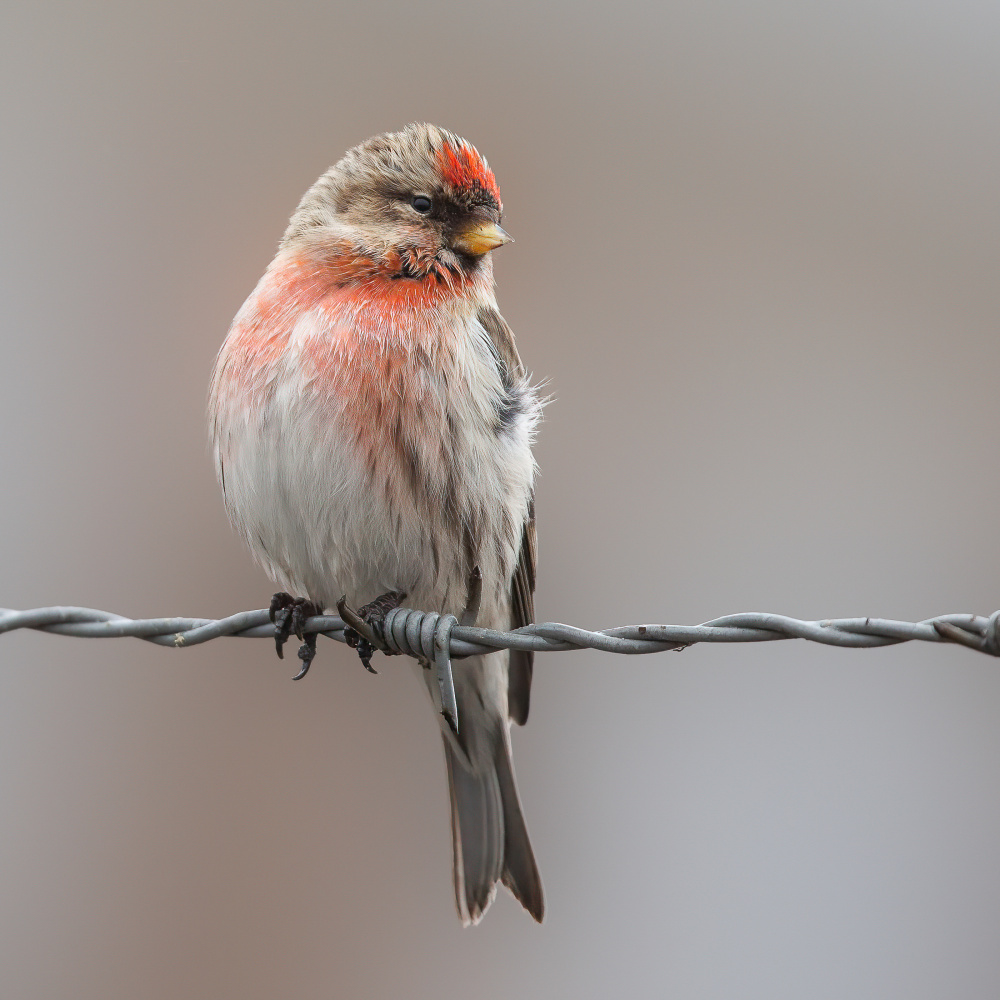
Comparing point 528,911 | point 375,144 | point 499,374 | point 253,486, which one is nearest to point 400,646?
point 253,486

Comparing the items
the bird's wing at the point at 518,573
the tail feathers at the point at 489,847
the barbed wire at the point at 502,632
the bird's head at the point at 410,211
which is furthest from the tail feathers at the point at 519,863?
the bird's head at the point at 410,211

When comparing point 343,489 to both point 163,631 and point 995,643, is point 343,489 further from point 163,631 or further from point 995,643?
point 995,643

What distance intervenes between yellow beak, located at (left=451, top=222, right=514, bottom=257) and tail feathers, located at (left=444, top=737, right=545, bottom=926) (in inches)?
77.6

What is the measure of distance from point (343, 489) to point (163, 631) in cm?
74

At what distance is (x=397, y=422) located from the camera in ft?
11.0

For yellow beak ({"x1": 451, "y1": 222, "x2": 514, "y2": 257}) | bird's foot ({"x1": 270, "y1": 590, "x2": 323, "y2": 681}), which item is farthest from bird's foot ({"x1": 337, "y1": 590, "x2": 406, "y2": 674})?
yellow beak ({"x1": 451, "y1": 222, "x2": 514, "y2": 257})

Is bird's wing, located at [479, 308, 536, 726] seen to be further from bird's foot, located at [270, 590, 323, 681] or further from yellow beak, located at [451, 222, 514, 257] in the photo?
bird's foot, located at [270, 590, 323, 681]

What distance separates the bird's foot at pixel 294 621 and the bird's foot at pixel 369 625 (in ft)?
0.75

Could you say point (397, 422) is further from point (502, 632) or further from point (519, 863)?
point (519, 863)

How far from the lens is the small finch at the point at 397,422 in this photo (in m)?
3.38

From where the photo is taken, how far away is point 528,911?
390 cm

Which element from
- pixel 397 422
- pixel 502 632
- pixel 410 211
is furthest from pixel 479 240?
pixel 502 632

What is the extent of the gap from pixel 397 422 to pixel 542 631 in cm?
102

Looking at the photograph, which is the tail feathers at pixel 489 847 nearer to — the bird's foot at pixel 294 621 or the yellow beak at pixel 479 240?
the bird's foot at pixel 294 621
